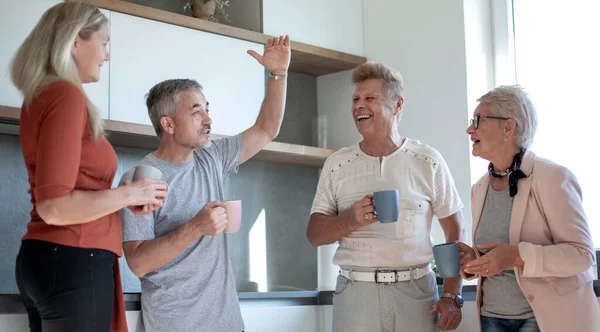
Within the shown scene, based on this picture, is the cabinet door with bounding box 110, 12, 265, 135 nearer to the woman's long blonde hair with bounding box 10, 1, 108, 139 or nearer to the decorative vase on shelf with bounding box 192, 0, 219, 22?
the decorative vase on shelf with bounding box 192, 0, 219, 22

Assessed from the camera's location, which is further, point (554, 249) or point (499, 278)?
point (499, 278)

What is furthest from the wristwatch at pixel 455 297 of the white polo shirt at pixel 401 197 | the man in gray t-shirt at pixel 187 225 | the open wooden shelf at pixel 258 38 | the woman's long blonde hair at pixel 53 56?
the open wooden shelf at pixel 258 38

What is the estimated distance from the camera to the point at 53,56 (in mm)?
1784

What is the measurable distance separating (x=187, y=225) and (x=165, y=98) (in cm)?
42

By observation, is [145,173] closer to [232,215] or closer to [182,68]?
[232,215]

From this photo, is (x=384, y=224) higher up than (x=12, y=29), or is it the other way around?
(x=12, y=29)

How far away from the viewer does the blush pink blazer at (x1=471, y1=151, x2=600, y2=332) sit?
2023 mm

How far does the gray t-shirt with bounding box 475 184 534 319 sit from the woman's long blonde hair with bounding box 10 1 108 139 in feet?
3.49

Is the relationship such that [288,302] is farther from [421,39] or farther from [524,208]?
[421,39]

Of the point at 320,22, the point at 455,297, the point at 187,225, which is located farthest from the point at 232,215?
the point at 320,22

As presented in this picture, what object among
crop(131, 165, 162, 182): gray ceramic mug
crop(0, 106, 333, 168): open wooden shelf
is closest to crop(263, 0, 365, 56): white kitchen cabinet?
crop(0, 106, 333, 168): open wooden shelf

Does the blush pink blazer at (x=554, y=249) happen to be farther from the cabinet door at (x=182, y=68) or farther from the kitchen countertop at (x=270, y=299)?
the cabinet door at (x=182, y=68)

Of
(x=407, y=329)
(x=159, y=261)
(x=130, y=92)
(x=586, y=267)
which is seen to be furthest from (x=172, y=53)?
(x=586, y=267)

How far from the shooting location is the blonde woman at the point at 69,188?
169cm
